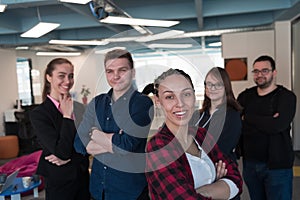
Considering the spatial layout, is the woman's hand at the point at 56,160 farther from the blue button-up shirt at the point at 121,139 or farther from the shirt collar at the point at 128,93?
the shirt collar at the point at 128,93

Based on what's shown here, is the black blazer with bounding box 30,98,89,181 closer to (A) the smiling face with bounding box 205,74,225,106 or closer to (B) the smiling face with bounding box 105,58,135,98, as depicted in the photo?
(B) the smiling face with bounding box 105,58,135,98

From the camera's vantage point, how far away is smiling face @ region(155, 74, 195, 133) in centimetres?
113

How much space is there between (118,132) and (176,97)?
34cm

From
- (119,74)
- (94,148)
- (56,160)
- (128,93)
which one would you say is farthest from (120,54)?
(56,160)

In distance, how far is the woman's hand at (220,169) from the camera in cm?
125

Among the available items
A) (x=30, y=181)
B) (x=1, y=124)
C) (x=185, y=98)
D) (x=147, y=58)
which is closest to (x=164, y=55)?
(x=147, y=58)

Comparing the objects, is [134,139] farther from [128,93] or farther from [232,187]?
[232,187]

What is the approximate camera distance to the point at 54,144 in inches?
63.2

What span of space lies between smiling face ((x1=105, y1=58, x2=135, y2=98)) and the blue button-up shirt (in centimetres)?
3

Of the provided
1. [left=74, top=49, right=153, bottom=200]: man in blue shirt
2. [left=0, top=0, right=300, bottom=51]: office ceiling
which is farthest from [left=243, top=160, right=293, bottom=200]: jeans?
[left=0, top=0, right=300, bottom=51]: office ceiling

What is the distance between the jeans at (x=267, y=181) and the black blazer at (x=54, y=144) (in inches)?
54.4

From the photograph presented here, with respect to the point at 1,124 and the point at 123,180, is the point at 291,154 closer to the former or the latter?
the point at 123,180

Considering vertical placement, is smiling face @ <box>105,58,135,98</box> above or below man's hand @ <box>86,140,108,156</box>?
above

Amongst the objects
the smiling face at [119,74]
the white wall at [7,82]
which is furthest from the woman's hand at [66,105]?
the white wall at [7,82]
